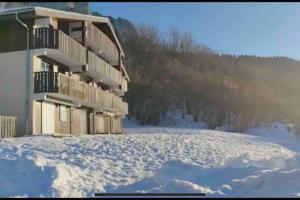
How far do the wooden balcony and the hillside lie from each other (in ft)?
77.3

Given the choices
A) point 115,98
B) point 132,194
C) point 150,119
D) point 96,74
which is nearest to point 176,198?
point 132,194

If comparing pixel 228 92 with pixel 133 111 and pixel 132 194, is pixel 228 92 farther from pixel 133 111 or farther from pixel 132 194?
pixel 132 194

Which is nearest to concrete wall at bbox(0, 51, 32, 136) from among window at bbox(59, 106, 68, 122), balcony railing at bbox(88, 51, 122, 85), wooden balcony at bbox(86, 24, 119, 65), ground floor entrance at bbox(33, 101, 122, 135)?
ground floor entrance at bbox(33, 101, 122, 135)

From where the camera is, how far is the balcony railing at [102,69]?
29720 mm

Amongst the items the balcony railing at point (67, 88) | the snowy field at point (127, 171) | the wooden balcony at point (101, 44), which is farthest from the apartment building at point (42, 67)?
the snowy field at point (127, 171)

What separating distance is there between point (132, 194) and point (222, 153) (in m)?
9.80

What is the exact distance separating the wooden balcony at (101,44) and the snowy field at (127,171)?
12877 millimetres

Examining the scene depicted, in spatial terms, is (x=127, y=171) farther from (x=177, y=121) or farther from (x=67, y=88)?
(x=177, y=121)

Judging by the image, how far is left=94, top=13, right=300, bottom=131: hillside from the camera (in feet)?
220

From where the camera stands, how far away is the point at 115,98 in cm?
3822

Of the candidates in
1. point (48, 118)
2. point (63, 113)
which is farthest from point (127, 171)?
point (63, 113)

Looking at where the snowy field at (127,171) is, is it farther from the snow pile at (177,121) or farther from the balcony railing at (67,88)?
the snow pile at (177,121)

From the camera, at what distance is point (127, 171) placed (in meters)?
13.8

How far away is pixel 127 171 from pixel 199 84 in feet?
207
